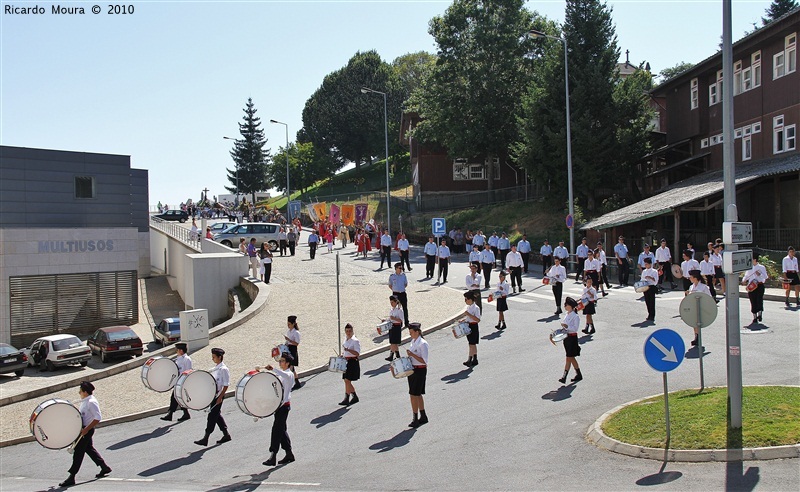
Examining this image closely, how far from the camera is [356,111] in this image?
318 feet

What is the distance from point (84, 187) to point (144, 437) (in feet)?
102

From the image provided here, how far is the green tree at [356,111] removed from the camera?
96.8 meters

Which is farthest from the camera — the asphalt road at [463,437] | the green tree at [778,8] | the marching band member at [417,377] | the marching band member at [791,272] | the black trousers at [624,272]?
the green tree at [778,8]

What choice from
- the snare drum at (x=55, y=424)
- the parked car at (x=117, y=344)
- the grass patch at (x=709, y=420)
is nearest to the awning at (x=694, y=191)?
the grass patch at (x=709, y=420)

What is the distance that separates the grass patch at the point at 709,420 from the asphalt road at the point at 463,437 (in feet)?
1.47

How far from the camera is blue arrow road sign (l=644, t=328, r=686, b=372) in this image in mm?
9797

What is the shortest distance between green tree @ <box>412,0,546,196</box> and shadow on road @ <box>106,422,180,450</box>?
4263 centimetres

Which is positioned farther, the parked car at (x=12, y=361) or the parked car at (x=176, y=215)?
the parked car at (x=176, y=215)

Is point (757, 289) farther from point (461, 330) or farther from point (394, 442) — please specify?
point (394, 442)

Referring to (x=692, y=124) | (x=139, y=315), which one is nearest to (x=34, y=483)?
(x=139, y=315)

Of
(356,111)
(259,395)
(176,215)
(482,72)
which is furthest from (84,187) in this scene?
(356,111)

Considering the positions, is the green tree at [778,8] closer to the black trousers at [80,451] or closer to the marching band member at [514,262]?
the marching band member at [514,262]

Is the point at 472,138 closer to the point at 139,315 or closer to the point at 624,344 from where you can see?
the point at 139,315

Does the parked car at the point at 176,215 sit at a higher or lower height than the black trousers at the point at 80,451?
higher
